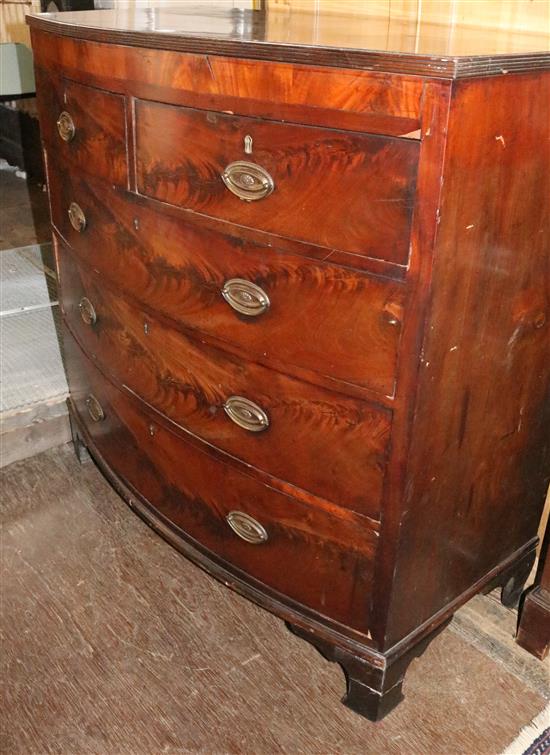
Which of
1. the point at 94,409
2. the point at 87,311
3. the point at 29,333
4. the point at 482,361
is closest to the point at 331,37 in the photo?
the point at 482,361

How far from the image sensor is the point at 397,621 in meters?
1.23

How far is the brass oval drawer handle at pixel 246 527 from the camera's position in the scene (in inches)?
51.0

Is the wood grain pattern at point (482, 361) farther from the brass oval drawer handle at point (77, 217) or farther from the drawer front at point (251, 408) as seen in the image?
the brass oval drawer handle at point (77, 217)

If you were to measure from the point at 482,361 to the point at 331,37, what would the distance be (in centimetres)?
52

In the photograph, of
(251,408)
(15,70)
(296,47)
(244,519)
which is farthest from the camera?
(15,70)

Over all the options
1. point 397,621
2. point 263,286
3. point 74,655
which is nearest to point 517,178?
point 263,286

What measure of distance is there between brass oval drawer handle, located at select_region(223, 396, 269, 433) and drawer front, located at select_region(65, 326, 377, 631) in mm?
103

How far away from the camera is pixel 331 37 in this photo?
1098 millimetres

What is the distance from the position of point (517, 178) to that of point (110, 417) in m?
0.99

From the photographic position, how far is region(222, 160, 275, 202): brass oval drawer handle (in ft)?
3.36

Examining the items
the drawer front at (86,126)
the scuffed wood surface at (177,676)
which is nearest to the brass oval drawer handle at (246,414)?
the drawer front at (86,126)

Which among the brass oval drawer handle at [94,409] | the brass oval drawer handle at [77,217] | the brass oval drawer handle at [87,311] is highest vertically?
the brass oval drawer handle at [77,217]

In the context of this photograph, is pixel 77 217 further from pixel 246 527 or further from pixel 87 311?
pixel 246 527

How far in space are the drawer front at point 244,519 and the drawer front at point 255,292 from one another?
0.25 meters
